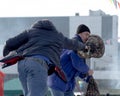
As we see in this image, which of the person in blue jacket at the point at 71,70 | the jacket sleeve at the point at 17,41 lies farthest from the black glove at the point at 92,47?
the jacket sleeve at the point at 17,41

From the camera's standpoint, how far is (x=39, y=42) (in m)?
4.82

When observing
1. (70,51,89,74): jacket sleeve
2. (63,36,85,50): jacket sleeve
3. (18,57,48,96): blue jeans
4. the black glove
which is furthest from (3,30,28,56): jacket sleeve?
(70,51,89,74): jacket sleeve

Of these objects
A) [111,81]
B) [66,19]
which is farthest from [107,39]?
[111,81]

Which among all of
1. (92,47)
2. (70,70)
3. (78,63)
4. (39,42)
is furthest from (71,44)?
(70,70)

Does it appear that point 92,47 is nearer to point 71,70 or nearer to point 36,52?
point 71,70

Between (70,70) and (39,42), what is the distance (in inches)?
64.8

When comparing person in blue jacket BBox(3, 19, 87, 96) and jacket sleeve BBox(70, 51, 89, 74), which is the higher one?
person in blue jacket BBox(3, 19, 87, 96)

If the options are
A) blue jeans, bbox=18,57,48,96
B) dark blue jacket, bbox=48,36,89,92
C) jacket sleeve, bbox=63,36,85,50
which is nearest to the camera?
blue jeans, bbox=18,57,48,96

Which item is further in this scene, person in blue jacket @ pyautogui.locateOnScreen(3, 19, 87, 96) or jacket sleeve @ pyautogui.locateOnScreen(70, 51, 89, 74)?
A: jacket sleeve @ pyautogui.locateOnScreen(70, 51, 89, 74)

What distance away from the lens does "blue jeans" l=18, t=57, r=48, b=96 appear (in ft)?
15.0

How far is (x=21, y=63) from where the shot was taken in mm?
4730

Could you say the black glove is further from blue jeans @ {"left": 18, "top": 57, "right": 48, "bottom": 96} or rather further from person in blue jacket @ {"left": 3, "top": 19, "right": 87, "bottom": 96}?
blue jeans @ {"left": 18, "top": 57, "right": 48, "bottom": 96}

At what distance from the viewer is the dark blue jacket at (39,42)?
4.80m

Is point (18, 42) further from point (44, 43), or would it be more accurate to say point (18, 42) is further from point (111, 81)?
point (111, 81)
